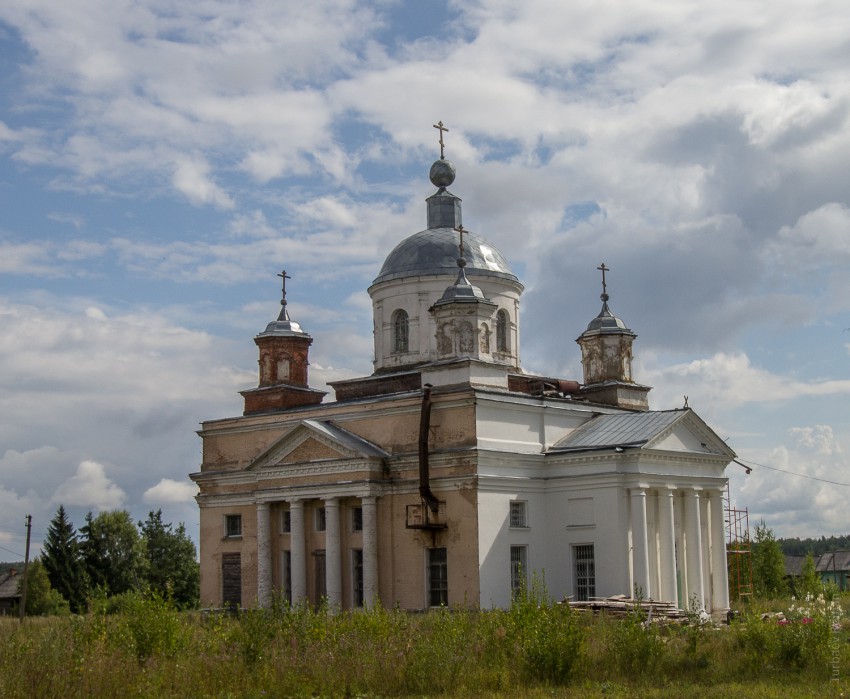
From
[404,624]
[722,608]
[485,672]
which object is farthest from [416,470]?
[485,672]

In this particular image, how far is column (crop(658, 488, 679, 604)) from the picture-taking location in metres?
30.4

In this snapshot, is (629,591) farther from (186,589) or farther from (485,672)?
(186,589)

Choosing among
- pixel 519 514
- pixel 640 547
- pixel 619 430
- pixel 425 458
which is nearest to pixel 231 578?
pixel 425 458

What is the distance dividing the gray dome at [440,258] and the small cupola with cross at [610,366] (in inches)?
118

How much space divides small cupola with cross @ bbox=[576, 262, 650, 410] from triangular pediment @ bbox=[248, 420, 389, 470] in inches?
317

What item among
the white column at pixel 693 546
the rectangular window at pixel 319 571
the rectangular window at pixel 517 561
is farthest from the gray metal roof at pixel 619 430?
the rectangular window at pixel 319 571

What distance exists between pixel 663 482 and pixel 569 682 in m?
14.7

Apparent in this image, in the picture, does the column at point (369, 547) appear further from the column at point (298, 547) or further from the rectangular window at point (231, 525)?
the rectangular window at point (231, 525)

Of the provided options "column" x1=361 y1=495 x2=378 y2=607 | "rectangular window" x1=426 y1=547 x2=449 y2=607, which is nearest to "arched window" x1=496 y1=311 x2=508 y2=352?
"column" x1=361 y1=495 x2=378 y2=607

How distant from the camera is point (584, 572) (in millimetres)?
30203

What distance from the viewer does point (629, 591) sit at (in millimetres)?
28922

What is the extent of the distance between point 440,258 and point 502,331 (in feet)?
9.22

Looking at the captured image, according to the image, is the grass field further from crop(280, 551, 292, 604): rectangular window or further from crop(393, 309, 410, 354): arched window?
crop(393, 309, 410, 354): arched window

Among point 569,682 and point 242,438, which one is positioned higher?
point 242,438
